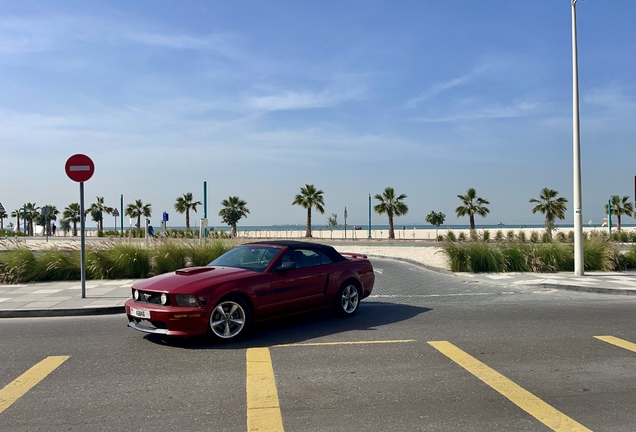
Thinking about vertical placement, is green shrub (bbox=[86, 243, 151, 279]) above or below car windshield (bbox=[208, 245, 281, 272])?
below

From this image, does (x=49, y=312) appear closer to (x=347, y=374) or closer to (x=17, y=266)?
(x=17, y=266)

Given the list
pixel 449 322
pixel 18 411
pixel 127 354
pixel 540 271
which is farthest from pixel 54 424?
pixel 540 271

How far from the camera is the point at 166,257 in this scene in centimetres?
1566

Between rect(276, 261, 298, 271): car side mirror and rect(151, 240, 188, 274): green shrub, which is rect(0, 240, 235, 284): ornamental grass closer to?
rect(151, 240, 188, 274): green shrub

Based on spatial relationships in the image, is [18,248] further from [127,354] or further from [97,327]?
[127,354]

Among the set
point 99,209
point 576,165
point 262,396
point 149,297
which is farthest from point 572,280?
point 99,209

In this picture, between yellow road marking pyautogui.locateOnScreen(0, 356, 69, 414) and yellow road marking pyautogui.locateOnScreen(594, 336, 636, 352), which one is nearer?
yellow road marking pyautogui.locateOnScreen(0, 356, 69, 414)

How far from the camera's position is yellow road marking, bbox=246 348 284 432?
14.3 ft

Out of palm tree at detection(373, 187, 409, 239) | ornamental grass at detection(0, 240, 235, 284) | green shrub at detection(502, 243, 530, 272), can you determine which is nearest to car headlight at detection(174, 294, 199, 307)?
ornamental grass at detection(0, 240, 235, 284)

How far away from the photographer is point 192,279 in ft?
24.8

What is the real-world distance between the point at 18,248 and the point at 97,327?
8.20m

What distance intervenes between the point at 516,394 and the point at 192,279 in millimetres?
4531

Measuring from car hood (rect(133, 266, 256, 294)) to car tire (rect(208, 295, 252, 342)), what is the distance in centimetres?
32

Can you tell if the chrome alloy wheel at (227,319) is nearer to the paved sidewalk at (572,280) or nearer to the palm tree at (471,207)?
the paved sidewalk at (572,280)
